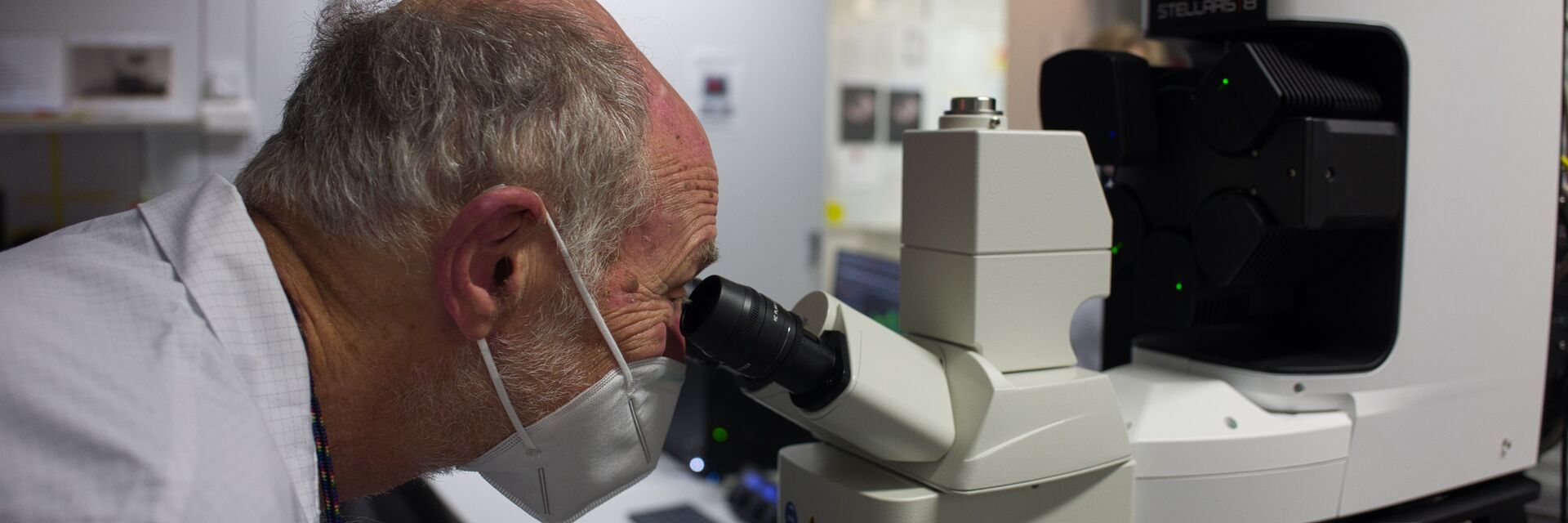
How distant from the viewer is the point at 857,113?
13.3 feet

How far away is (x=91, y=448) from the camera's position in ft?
1.78

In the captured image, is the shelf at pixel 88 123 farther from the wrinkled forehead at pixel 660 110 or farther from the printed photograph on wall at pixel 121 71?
the wrinkled forehead at pixel 660 110

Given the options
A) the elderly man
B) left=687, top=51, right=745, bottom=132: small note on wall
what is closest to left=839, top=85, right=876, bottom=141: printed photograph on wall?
left=687, top=51, right=745, bottom=132: small note on wall

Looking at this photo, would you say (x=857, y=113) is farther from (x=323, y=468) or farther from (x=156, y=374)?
(x=156, y=374)

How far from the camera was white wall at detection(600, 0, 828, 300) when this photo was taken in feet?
10.2

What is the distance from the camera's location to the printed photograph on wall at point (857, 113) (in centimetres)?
403

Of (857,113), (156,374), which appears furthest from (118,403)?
(857,113)

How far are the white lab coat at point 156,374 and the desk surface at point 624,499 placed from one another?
86cm

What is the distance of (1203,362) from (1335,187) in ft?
0.69

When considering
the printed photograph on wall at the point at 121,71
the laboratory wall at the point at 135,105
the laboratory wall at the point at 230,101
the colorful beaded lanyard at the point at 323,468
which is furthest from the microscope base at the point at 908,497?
the printed photograph on wall at the point at 121,71

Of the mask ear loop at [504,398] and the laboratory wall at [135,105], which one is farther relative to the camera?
the laboratory wall at [135,105]

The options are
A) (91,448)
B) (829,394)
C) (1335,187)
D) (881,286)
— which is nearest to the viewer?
(91,448)

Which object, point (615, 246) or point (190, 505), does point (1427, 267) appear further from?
point (190, 505)

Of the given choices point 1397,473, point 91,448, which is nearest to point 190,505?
point 91,448
